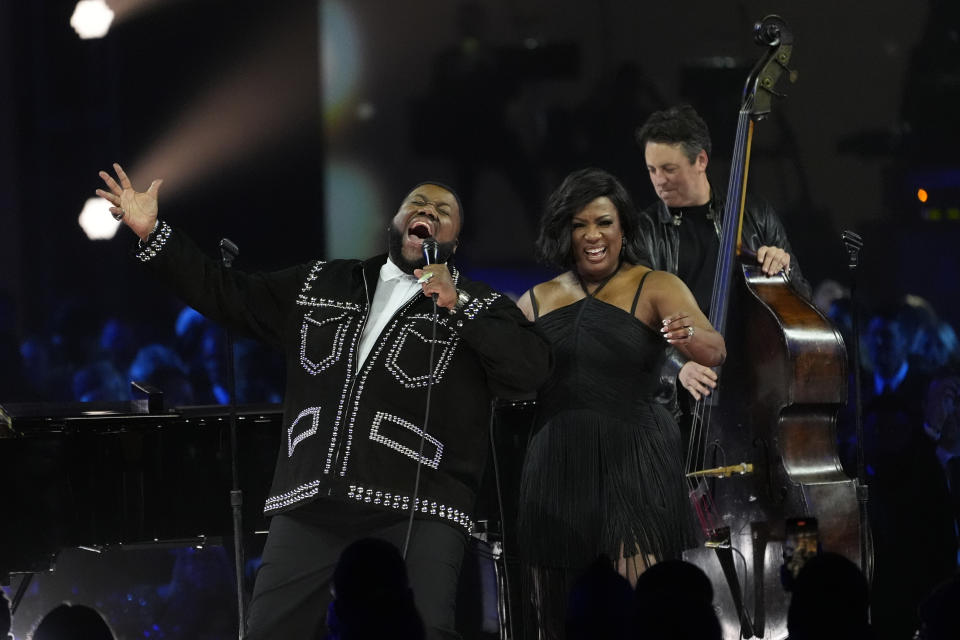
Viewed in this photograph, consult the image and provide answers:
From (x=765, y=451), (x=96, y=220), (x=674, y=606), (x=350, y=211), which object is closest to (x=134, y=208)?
(x=674, y=606)

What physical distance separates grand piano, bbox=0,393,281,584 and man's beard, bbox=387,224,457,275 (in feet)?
4.34

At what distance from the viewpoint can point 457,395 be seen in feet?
12.5

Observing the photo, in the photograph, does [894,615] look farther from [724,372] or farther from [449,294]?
[449,294]

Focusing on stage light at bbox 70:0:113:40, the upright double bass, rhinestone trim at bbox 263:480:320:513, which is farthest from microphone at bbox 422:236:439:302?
stage light at bbox 70:0:113:40

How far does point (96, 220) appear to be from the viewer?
7695 mm

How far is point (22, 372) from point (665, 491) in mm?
4792

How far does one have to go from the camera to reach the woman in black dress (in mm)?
3838

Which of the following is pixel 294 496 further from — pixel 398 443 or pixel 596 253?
pixel 596 253

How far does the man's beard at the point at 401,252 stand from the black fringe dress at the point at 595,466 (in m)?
→ 0.42

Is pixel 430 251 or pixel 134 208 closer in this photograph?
pixel 430 251

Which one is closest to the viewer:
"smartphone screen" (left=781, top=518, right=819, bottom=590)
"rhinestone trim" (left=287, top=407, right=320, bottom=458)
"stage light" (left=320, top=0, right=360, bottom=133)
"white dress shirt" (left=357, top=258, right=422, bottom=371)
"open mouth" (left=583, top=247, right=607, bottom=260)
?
"smartphone screen" (left=781, top=518, right=819, bottom=590)

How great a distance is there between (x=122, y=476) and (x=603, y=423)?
203 cm

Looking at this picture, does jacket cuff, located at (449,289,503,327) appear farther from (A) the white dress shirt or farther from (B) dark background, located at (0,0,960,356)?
(B) dark background, located at (0,0,960,356)

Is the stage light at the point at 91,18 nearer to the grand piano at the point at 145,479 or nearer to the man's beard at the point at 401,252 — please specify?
the grand piano at the point at 145,479
